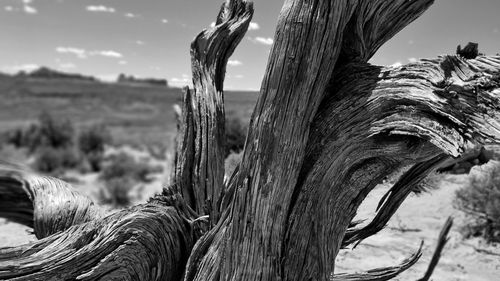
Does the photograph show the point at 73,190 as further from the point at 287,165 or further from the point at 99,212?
the point at 287,165

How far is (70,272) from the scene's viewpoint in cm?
295

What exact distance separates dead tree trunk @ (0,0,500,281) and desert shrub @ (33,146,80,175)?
28.7ft

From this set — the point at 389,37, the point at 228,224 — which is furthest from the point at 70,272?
the point at 389,37

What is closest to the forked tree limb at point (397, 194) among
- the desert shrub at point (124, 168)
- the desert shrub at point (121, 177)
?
the desert shrub at point (121, 177)

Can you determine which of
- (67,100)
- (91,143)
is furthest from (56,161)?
(67,100)

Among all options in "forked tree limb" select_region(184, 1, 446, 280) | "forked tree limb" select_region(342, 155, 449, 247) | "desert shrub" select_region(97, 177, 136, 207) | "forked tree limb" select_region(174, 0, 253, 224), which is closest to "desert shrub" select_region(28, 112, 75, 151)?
"forked tree limb" select_region(174, 0, 253, 224)

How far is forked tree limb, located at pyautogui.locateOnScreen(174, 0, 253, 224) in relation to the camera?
3.51 meters

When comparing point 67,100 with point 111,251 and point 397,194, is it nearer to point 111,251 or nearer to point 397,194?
point 111,251

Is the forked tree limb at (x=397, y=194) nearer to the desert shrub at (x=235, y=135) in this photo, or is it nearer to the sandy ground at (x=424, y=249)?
the sandy ground at (x=424, y=249)

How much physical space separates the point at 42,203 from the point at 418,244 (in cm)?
508

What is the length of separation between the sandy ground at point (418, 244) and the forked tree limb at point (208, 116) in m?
1.77

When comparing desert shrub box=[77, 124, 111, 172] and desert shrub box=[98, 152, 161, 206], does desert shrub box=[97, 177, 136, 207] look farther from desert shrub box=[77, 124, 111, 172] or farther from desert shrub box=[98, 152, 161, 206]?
desert shrub box=[77, 124, 111, 172]

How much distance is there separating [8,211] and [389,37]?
405 centimetres

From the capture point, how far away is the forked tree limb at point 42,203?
3908 mm
